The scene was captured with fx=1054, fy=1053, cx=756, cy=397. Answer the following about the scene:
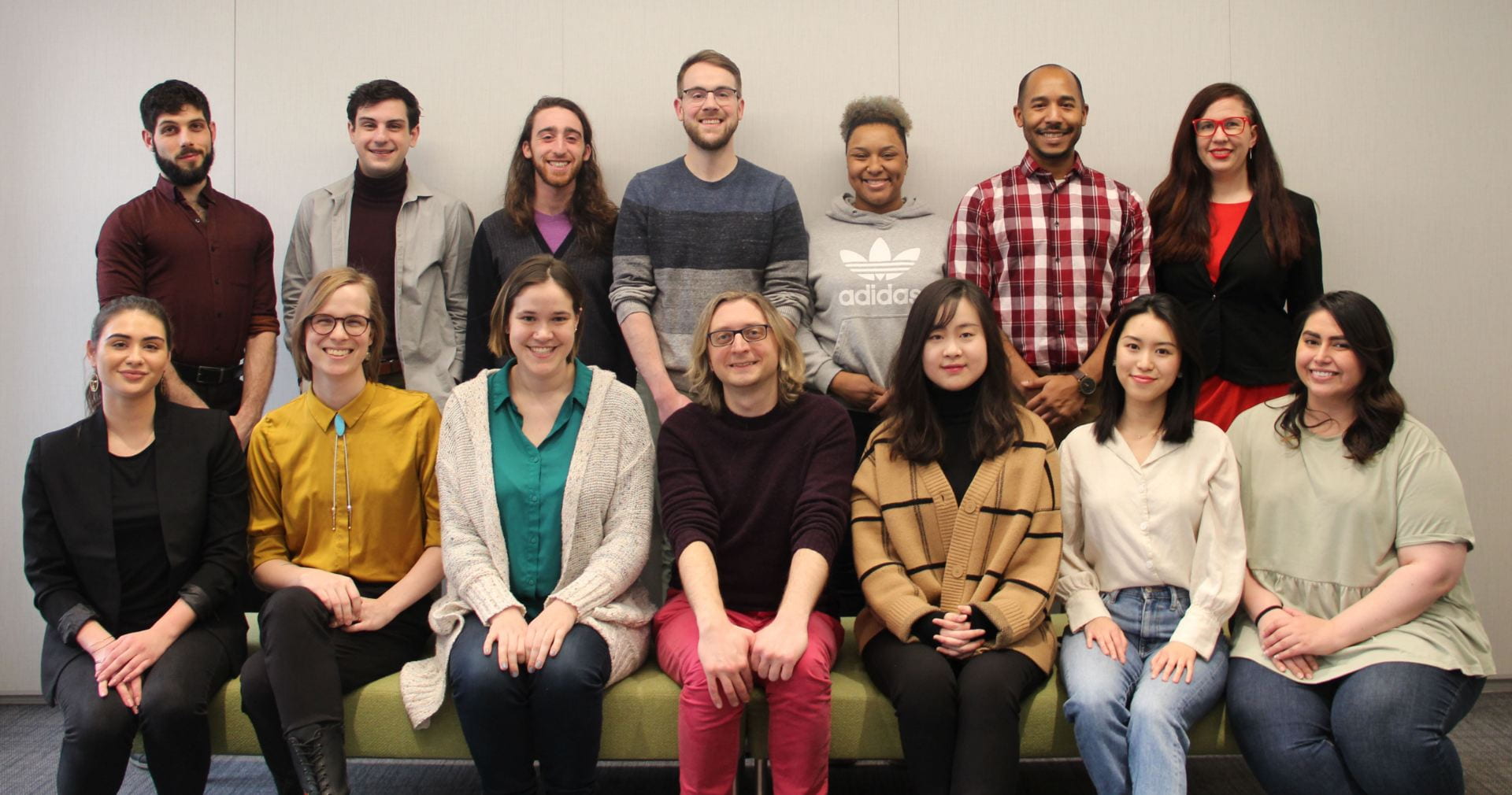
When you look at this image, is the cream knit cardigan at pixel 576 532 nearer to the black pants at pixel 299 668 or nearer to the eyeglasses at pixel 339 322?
the black pants at pixel 299 668

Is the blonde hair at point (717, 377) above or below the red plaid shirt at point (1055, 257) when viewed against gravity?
below

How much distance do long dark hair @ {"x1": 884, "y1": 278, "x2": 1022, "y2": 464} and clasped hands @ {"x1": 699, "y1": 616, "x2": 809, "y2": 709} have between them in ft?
1.64

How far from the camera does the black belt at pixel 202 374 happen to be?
3.02 m

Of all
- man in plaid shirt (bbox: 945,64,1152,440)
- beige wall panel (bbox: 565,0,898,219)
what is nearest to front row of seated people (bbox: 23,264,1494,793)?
man in plaid shirt (bbox: 945,64,1152,440)

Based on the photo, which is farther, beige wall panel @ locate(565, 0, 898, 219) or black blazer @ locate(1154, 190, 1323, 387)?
beige wall panel @ locate(565, 0, 898, 219)

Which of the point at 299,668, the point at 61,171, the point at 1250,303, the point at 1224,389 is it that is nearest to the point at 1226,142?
the point at 1250,303

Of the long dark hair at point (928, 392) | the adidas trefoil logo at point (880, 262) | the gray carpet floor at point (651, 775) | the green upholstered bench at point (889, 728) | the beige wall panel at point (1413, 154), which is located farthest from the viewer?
the beige wall panel at point (1413, 154)

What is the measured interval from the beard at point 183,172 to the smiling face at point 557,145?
3.09 ft

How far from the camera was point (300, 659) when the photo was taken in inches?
88.1

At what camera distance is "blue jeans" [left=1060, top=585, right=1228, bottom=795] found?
210 centimetres

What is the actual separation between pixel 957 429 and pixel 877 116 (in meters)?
1.16

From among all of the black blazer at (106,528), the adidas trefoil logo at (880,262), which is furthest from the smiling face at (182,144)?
the adidas trefoil logo at (880,262)

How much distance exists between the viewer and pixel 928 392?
96.5 inches

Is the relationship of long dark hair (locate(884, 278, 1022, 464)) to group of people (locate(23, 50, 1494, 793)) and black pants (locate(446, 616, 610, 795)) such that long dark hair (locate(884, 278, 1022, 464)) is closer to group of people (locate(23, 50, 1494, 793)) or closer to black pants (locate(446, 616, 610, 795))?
group of people (locate(23, 50, 1494, 793))
